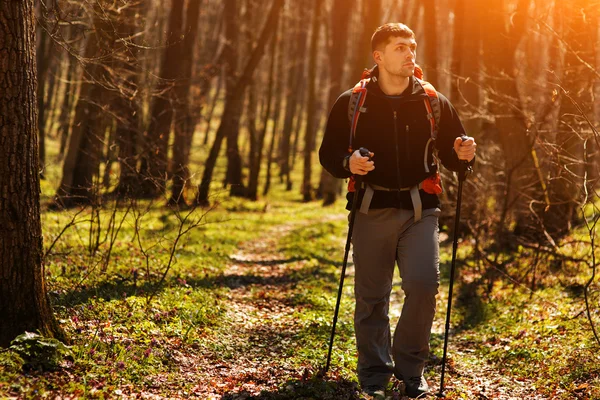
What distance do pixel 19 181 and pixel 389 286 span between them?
3000 mm

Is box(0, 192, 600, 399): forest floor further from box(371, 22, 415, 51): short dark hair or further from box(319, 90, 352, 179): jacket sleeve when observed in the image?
box(371, 22, 415, 51): short dark hair

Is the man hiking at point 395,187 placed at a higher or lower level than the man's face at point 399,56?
lower

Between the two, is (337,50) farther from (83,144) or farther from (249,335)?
(249,335)

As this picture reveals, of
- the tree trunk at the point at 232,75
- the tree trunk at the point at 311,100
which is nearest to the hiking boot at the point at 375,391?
the tree trunk at the point at 232,75

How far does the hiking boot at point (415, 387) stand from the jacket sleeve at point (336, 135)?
1.71m

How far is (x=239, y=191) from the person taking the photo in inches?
1001

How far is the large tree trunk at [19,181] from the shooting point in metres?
4.96

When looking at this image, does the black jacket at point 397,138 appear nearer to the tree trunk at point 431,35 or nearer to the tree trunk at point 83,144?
the tree trunk at point 83,144

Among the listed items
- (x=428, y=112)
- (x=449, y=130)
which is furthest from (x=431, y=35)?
(x=428, y=112)

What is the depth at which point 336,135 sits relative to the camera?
5.60m

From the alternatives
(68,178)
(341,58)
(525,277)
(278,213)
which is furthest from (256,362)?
(341,58)

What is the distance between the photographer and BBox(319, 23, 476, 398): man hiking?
17.4 ft

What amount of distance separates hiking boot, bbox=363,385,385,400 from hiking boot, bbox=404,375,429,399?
200 millimetres

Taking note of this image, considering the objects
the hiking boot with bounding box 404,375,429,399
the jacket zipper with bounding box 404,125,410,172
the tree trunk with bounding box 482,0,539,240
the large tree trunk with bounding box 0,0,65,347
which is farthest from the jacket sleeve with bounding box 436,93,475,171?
the tree trunk with bounding box 482,0,539,240
